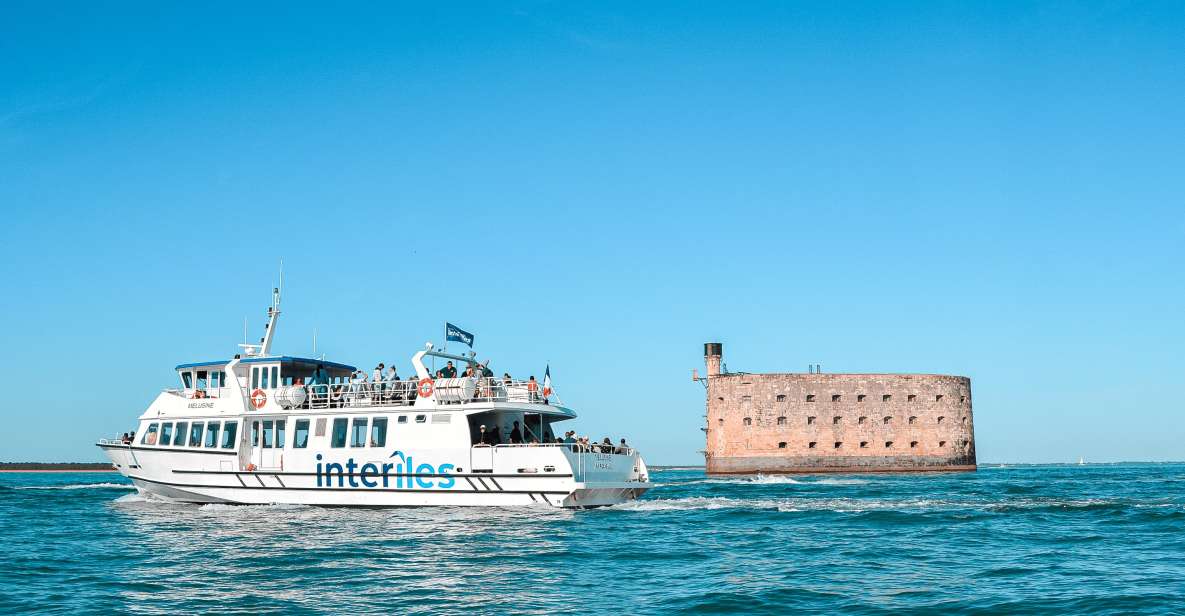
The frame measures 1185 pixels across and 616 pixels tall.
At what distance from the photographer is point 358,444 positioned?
29.7m

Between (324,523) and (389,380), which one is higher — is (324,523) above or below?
below

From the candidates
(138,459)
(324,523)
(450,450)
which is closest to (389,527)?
(324,523)

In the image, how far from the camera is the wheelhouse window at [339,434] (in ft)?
98.0

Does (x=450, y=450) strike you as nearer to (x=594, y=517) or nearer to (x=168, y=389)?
(x=594, y=517)

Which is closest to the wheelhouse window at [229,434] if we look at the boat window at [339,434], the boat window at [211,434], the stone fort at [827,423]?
the boat window at [211,434]

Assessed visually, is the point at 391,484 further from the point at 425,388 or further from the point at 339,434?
the point at 425,388

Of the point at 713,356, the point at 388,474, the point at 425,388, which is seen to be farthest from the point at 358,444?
the point at 713,356

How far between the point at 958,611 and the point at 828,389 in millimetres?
57465

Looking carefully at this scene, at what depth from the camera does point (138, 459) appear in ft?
108

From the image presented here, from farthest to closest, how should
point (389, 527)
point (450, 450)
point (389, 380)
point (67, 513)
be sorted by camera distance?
point (67, 513) < point (389, 380) < point (450, 450) < point (389, 527)

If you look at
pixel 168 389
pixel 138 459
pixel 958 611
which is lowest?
pixel 958 611

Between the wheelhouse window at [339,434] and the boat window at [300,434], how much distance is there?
1.15 m

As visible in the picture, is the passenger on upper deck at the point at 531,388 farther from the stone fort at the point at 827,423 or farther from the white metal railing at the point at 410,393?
the stone fort at the point at 827,423

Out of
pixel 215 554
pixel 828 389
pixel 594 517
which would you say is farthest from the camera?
pixel 828 389
